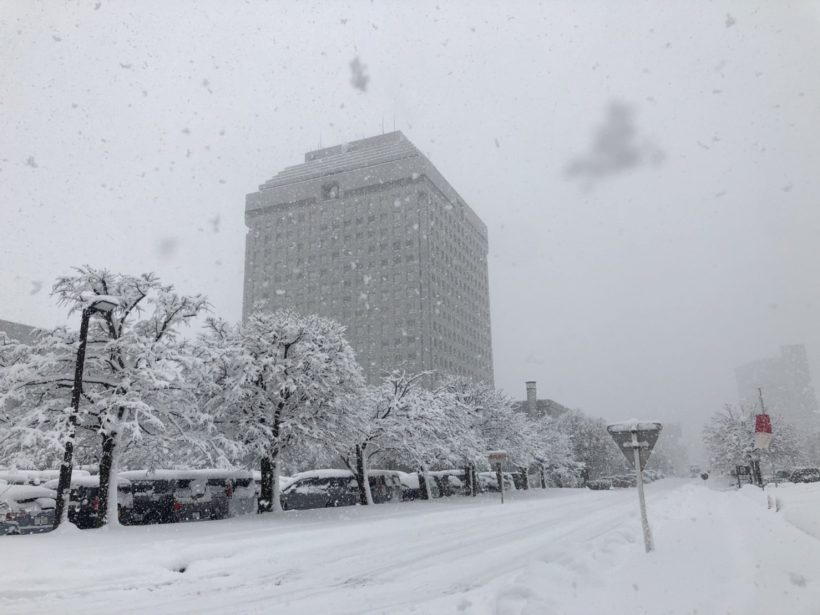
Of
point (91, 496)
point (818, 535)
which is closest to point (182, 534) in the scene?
point (91, 496)

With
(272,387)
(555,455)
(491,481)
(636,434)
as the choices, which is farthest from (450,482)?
(636,434)

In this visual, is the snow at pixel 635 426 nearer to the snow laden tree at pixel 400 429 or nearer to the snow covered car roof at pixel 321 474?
the snow laden tree at pixel 400 429

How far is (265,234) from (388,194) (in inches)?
1238

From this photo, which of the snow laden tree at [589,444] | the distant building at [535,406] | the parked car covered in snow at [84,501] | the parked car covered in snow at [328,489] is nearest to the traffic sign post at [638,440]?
Result: the parked car covered in snow at [84,501]

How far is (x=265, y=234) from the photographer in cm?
14175

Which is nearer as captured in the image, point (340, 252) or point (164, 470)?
point (164, 470)

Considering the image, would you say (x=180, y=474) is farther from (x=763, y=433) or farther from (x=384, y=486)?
(x=763, y=433)

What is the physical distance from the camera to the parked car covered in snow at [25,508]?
16672 mm

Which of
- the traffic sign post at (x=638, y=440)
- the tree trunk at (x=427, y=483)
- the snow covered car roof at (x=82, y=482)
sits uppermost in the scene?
the traffic sign post at (x=638, y=440)

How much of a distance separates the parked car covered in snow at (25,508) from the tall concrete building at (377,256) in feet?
327

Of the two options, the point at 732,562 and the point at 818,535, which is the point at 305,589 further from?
the point at 818,535

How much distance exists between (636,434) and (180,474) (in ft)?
57.0

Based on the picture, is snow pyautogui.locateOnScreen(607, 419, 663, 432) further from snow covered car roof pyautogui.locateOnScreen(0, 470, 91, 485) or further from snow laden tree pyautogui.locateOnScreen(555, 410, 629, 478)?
snow laden tree pyautogui.locateOnScreen(555, 410, 629, 478)

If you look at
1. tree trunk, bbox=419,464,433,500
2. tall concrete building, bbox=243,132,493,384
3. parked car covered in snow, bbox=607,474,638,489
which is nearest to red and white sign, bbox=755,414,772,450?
tree trunk, bbox=419,464,433,500
